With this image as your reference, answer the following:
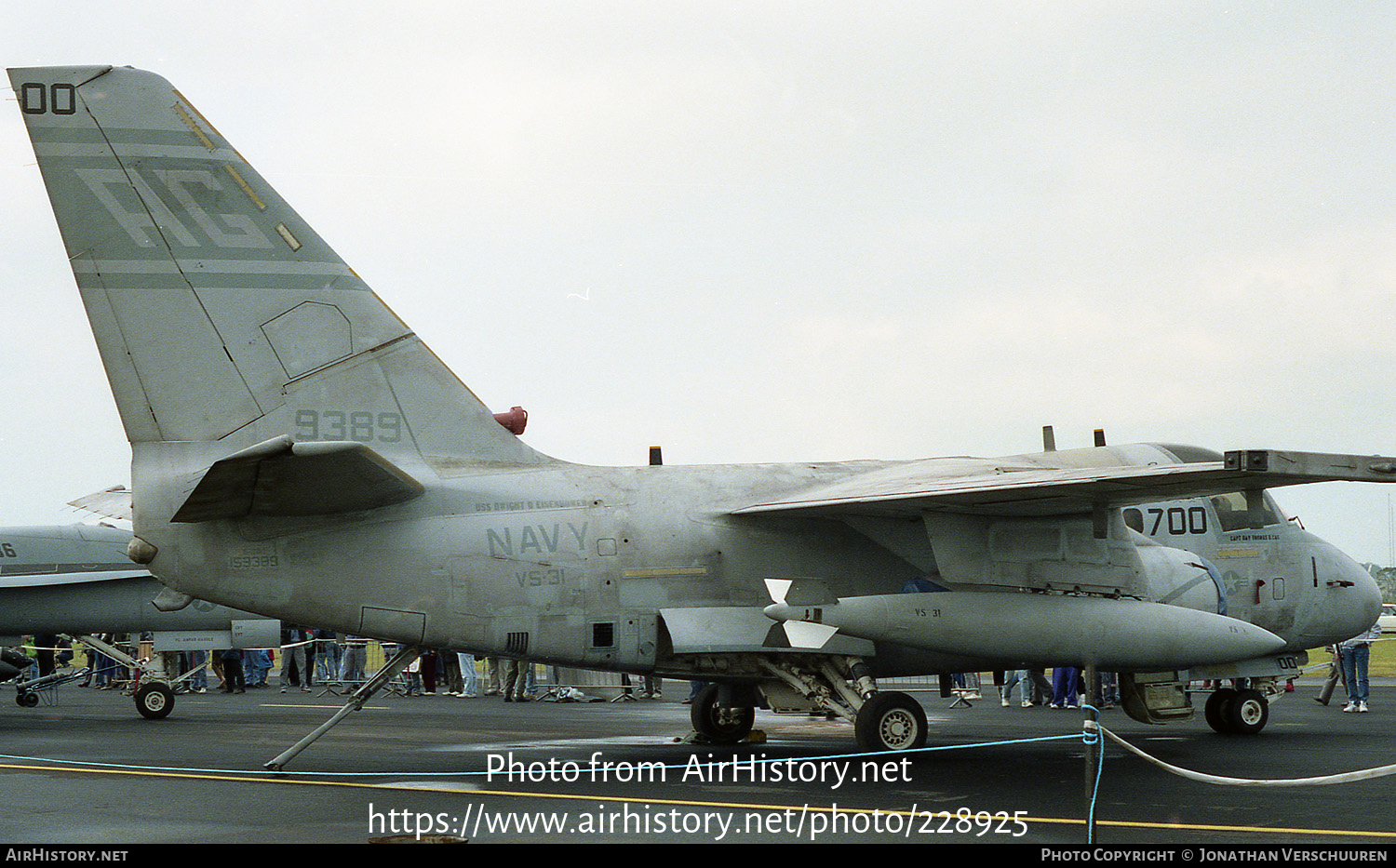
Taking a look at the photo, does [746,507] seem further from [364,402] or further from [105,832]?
[105,832]

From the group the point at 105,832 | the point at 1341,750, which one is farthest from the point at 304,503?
the point at 1341,750

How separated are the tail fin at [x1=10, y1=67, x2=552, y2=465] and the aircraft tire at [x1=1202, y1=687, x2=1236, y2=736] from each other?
10017 mm

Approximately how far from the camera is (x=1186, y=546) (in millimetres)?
14727

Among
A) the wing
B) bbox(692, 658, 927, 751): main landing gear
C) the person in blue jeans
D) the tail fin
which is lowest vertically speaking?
the person in blue jeans

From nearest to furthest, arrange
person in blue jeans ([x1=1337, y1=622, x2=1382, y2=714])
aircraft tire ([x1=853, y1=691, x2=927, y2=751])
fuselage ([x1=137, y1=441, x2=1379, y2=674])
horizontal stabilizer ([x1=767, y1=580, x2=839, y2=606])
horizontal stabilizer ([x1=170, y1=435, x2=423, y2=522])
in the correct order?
horizontal stabilizer ([x1=170, y1=435, x2=423, y2=522]) < fuselage ([x1=137, y1=441, x2=1379, y2=674]) < horizontal stabilizer ([x1=767, y1=580, x2=839, y2=606]) < aircraft tire ([x1=853, y1=691, x2=927, y2=751]) < person in blue jeans ([x1=1337, y1=622, x2=1382, y2=714])

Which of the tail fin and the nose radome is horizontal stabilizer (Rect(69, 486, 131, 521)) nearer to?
the tail fin

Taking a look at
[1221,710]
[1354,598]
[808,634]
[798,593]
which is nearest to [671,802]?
[808,634]

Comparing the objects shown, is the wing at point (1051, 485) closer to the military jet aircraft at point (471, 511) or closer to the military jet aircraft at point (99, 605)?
the military jet aircraft at point (471, 511)

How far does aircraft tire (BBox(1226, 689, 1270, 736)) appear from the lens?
50.4 feet

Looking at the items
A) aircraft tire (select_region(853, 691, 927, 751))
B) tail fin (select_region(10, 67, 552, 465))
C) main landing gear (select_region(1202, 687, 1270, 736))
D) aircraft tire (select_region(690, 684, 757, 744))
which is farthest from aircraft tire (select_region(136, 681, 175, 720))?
main landing gear (select_region(1202, 687, 1270, 736))

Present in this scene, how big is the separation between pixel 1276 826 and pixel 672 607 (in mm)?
5611

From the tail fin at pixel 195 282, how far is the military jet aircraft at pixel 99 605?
865 centimetres

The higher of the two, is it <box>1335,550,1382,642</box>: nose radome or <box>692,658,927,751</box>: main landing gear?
<box>1335,550,1382,642</box>: nose radome

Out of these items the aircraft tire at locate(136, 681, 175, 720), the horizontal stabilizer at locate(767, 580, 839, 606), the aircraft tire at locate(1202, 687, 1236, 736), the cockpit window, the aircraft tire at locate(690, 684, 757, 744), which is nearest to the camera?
the horizontal stabilizer at locate(767, 580, 839, 606)
